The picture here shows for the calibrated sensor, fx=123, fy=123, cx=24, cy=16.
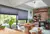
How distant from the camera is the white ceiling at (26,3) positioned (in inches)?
54.2

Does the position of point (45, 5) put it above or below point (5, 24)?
above

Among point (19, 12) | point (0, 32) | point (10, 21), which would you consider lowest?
point (0, 32)

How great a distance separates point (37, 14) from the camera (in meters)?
1.39

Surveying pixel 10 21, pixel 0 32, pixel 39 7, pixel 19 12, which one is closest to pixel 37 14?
pixel 39 7

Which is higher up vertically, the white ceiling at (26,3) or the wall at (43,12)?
the white ceiling at (26,3)

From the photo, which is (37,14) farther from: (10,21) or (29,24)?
(10,21)

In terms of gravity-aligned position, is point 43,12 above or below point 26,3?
below

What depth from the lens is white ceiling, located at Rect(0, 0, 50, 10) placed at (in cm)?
138

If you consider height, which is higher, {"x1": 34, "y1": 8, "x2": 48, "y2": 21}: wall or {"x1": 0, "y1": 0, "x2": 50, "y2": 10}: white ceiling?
{"x1": 0, "y1": 0, "x2": 50, "y2": 10}: white ceiling

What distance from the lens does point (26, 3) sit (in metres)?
1.43

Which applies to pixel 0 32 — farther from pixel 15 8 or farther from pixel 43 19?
pixel 43 19

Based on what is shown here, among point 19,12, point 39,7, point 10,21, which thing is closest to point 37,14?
point 39,7

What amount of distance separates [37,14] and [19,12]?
210mm

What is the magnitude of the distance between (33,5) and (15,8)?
217mm
